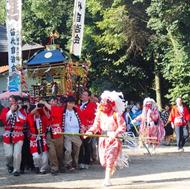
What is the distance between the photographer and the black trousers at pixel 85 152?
12.5 metres

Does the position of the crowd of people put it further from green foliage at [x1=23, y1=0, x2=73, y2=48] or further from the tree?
green foliage at [x1=23, y1=0, x2=73, y2=48]

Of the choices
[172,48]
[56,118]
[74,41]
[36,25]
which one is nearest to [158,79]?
[172,48]

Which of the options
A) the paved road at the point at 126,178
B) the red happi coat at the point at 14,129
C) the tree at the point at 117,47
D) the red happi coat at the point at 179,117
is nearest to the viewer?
the paved road at the point at 126,178

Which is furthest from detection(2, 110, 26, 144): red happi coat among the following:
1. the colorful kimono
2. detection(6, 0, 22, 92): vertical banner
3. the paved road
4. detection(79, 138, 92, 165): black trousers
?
detection(6, 0, 22, 92): vertical banner

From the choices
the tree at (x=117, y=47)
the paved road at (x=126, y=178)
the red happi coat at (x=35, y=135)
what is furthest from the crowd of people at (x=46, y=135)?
the tree at (x=117, y=47)

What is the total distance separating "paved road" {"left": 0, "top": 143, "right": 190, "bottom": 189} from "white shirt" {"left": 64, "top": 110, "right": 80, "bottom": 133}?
993 millimetres

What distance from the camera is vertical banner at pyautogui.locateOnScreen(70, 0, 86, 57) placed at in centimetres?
1578

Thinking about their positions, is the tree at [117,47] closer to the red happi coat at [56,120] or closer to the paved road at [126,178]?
the paved road at [126,178]

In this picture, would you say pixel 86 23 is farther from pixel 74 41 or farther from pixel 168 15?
pixel 74 41

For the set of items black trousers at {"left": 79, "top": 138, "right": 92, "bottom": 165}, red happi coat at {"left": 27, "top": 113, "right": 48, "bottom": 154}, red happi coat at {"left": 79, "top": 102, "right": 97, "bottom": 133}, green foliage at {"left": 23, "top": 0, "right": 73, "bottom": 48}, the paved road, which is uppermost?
green foliage at {"left": 23, "top": 0, "right": 73, "bottom": 48}

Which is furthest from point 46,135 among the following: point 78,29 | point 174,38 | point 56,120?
point 174,38

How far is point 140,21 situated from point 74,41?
427 inches

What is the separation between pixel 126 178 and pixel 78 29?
22.1 ft

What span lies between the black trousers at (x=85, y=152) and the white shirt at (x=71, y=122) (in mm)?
822
